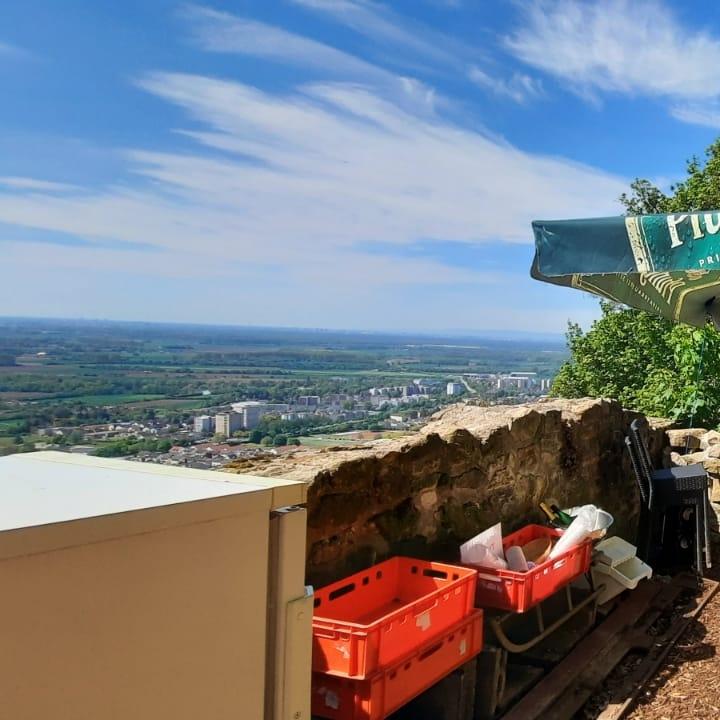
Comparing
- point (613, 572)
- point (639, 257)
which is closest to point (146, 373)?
point (639, 257)

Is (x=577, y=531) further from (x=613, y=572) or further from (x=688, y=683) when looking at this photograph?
(x=688, y=683)

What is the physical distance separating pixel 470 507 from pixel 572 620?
3.55 feet

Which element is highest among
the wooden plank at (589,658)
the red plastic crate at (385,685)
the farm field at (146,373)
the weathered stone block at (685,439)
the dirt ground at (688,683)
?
the farm field at (146,373)

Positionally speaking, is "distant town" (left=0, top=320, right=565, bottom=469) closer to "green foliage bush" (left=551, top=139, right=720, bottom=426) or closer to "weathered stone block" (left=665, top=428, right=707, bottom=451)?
"weathered stone block" (left=665, top=428, right=707, bottom=451)

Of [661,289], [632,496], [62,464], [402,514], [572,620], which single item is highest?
[661,289]

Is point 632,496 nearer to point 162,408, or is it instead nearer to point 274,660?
point 162,408

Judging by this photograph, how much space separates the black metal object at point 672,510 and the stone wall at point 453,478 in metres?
0.25

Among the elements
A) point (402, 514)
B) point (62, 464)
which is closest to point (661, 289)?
point (402, 514)

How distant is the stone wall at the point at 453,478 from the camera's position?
3.36m

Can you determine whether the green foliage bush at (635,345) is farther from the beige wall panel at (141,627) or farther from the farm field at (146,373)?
the beige wall panel at (141,627)

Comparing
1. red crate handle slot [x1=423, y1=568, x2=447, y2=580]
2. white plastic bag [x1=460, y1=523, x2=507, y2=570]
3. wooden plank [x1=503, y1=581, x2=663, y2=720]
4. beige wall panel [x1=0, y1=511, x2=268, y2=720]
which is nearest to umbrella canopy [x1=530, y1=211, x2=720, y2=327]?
white plastic bag [x1=460, y1=523, x2=507, y2=570]

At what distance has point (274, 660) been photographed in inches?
68.1

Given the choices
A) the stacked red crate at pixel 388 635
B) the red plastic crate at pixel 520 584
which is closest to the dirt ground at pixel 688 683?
the red plastic crate at pixel 520 584

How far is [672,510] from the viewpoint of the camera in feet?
20.4
